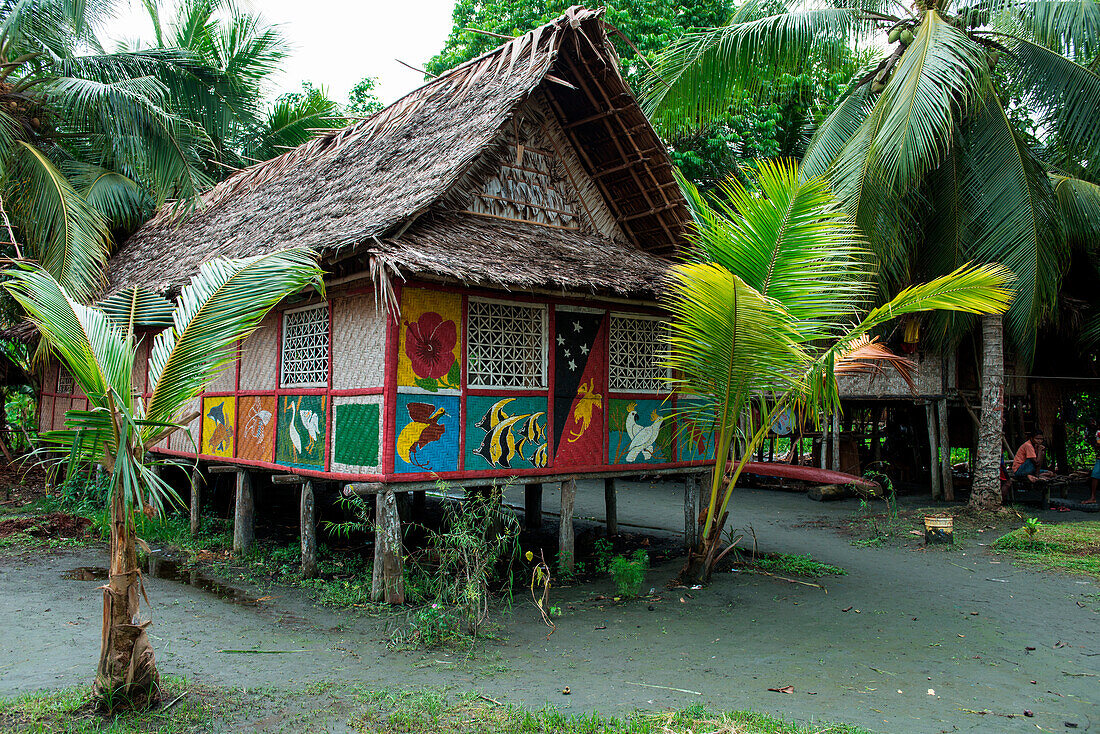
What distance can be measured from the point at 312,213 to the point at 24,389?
1786 cm

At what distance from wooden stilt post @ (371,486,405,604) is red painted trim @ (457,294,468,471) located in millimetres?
738

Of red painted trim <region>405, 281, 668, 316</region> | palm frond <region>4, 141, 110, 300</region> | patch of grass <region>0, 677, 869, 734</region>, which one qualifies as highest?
palm frond <region>4, 141, 110, 300</region>

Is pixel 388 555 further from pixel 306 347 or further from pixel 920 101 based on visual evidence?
pixel 920 101

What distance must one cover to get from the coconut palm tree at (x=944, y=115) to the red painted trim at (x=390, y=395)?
5.63 metres

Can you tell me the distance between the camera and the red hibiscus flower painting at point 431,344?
21.8ft

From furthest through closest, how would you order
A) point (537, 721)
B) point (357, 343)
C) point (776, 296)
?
1. point (357, 343)
2. point (776, 296)
3. point (537, 721)

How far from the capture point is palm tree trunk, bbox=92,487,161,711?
3904mm

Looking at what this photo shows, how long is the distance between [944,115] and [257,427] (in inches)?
338

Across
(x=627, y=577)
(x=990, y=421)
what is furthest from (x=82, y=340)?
(x=990, y=421)

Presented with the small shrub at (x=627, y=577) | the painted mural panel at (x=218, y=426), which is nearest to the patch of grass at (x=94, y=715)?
the small shrub at (x=627, y=577)

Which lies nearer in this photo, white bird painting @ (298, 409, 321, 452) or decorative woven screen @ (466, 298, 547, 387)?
decorative woven screen @ (466, 298, 547, 387)

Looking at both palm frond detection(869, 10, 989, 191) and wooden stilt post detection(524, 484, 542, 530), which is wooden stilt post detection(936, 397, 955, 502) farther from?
wooden stilt post detection(524, 484, 542, 530)

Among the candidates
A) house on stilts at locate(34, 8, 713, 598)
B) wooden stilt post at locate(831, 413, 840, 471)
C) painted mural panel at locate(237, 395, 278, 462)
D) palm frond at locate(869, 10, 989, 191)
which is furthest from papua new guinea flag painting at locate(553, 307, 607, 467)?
wooden stilt post at locate(831, 413, 840, 471)

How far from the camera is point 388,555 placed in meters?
6.46
